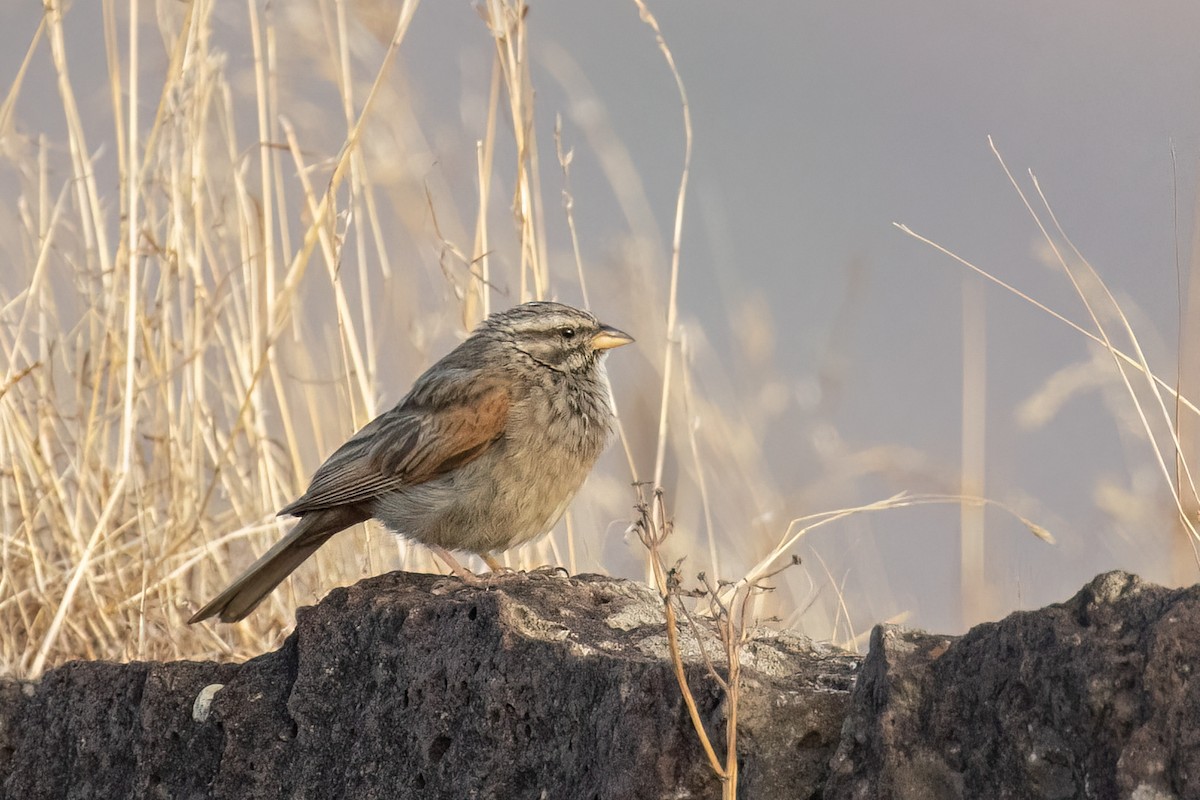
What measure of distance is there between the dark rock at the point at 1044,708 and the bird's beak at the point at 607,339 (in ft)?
8.22

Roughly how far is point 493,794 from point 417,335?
350 cm

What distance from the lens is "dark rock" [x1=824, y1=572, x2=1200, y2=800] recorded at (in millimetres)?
2289

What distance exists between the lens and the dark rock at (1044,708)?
229cm

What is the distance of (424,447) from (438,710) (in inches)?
56.6

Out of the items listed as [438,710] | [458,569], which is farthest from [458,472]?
[438,710]

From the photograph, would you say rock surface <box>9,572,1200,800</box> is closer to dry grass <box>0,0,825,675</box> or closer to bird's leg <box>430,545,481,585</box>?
bird's leg <box>430,545,481,585</box>

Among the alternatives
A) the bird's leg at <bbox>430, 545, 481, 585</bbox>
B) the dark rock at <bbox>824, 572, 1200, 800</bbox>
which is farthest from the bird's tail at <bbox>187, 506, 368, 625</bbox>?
the dark rock at <bbox>824, 572, 1200, 800</bbox>

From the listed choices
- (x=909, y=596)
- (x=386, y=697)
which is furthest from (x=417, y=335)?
(x=386, y=697)

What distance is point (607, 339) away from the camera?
5.08m

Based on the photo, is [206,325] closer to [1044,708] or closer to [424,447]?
[424,447]

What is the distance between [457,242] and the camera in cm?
645

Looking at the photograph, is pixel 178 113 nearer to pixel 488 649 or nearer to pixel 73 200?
pixel 73 200

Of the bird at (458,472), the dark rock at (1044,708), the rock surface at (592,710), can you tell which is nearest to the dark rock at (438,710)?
the rock surface at (592,710)

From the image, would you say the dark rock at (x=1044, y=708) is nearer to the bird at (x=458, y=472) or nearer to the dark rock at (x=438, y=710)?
the dark rock at (x=438, y=710)
